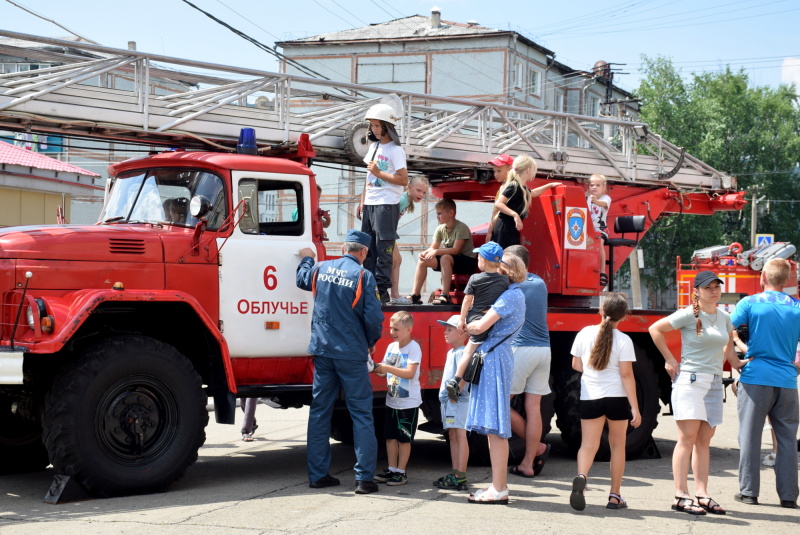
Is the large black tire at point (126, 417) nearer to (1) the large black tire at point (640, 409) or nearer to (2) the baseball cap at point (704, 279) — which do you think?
(2) the baseball cap at point (704, 279)

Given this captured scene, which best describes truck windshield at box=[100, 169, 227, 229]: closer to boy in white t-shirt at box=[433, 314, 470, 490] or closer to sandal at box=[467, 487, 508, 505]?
boy in white t-shirt at box=[433, 314, 470, 490]

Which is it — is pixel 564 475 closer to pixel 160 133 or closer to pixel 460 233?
pixel 460 233

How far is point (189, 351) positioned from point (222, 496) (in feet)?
4.24

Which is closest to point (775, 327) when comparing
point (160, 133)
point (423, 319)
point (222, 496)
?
point (423, 319)

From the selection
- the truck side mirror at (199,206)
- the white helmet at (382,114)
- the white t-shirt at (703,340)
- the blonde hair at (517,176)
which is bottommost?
the white t-shirt at (703,340)

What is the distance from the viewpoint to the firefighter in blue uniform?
7852mm

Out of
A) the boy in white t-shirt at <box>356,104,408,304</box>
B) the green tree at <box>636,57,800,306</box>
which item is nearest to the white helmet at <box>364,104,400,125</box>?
the boy in white t-shirt at <box>356,104,408,304</box>

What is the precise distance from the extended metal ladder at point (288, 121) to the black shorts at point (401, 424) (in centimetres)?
260

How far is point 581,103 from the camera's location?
2100 inches

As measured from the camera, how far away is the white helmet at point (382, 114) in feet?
30.2

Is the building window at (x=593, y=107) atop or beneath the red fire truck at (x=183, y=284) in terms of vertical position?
atop

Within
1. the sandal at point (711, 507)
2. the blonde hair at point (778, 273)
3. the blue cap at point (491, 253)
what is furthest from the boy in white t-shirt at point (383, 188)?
the sandal at point (711, 507)

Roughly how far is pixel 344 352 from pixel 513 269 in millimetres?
1475

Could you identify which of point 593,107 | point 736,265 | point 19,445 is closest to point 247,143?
point 19,445
